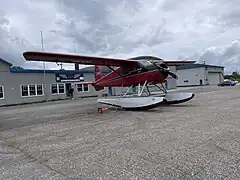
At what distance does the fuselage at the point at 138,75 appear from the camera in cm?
1121

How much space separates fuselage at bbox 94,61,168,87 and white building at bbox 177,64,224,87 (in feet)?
156

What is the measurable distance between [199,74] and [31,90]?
153 feet

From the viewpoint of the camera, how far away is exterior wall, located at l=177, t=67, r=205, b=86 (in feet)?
185

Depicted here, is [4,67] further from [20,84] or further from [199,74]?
[199,74]

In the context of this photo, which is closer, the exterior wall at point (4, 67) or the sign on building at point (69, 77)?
the exterior wall at point (4, 67)

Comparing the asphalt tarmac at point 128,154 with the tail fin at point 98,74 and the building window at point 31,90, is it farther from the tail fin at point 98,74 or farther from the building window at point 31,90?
the building window at point 31,90

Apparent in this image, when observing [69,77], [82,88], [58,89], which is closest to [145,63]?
[58,89]

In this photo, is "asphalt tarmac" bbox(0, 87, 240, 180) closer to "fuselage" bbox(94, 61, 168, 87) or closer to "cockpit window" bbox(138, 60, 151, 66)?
"fuselage" bbox(94, 61, 168, 87)

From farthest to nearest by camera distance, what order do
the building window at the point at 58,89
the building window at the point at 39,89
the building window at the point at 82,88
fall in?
the building window at the point at 82,88, the building window at the point at 58,89, the building window at the point at 39,89

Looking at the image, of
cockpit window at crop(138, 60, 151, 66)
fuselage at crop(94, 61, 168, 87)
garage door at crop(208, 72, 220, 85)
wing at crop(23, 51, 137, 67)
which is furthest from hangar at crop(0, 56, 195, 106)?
garage door at crop(208, 72, 220, 85)

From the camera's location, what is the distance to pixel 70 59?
10016 mm

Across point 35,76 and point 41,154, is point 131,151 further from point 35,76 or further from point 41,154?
point 35,76

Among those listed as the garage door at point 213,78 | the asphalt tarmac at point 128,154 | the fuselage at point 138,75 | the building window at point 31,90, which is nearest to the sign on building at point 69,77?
the building window at point 31,90

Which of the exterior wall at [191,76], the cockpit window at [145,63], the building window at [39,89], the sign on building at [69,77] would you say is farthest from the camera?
the exterior wall at [191,76]
